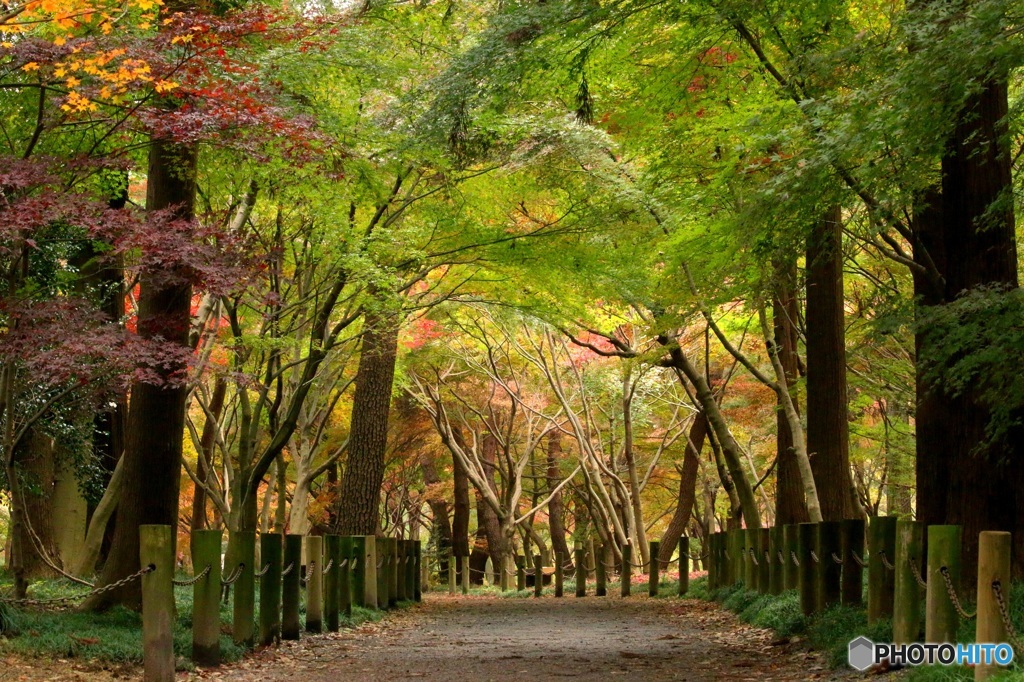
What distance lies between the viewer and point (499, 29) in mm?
8766

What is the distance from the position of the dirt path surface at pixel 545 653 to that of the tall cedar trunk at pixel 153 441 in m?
1.69

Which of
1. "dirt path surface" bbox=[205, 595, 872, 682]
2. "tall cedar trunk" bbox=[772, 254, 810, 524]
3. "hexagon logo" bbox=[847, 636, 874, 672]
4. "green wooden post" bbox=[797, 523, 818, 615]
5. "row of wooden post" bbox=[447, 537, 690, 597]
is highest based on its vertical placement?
"tall cedar trunk" bbox=[772, 254, 810, 524]

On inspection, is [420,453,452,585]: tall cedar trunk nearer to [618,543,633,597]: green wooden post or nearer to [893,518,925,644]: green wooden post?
[618,543,633,597]: green wooden post

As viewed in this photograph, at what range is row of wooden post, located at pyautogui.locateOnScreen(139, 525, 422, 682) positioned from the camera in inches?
254

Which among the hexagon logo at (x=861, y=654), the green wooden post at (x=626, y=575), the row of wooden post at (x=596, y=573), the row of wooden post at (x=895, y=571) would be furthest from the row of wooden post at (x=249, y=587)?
the green wooden post at (x=626, y=575)

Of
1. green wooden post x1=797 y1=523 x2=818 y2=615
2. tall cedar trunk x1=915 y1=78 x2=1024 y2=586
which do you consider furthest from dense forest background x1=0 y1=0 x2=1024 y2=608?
green wooden post x1=797 y1=523 x2=818 y2=615

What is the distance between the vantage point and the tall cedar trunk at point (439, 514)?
29.9 m

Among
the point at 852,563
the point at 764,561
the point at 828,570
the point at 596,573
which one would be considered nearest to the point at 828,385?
the point at 764,561

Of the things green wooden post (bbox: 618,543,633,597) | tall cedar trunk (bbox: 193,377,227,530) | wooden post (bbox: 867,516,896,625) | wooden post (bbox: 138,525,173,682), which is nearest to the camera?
wooden post (bbox: 138,525,173,682)

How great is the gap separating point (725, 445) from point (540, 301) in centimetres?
378

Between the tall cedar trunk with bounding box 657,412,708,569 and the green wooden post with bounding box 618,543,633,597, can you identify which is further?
the tall cedar trunk with bounding box 657,412,708,569

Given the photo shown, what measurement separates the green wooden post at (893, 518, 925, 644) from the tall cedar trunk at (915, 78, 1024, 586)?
114 centimetres

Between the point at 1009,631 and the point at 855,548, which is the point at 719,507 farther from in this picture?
the point at 1009,631

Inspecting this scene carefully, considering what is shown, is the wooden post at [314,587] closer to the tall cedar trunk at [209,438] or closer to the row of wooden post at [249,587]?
the row of wooden post at [249,587]
